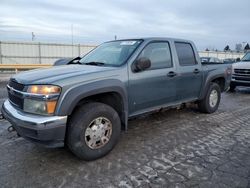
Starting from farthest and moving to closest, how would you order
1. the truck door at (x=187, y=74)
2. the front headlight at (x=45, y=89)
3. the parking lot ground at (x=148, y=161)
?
the truck door at (x=187, y=74), the front headlight at (x=45, y=89), the parking lot ground at (x=148, y=161)

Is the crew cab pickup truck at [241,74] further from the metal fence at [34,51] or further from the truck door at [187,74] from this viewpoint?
the metal fence at [34,51]

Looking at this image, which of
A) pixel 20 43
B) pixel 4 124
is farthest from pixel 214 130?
pixel 20 43

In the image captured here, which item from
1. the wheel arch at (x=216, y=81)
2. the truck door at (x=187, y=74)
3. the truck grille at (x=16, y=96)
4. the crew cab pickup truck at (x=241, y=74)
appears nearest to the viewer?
the truck grille at (x=16, y=96)

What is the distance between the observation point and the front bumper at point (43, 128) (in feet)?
10.4

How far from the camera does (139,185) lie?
3.03 metres

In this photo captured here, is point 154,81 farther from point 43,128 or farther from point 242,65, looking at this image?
point 242,65

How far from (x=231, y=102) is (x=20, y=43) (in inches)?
692

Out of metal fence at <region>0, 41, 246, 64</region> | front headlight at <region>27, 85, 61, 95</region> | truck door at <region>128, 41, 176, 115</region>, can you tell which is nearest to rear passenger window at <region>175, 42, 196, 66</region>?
truck door at <region>128, 41, 176, 115</region>

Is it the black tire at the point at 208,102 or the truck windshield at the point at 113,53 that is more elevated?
the truck windshield at the point at 113,53

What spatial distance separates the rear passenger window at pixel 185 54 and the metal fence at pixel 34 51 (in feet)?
57.1

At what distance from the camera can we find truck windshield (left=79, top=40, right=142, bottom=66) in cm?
435

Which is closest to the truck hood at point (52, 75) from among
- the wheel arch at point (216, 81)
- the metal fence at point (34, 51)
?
the wheel arch at point (216, 81)

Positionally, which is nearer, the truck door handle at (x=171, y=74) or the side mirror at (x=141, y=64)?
the side mirror at (x=141, y=64)

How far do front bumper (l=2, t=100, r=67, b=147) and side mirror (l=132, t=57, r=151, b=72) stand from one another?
152 centimetres
